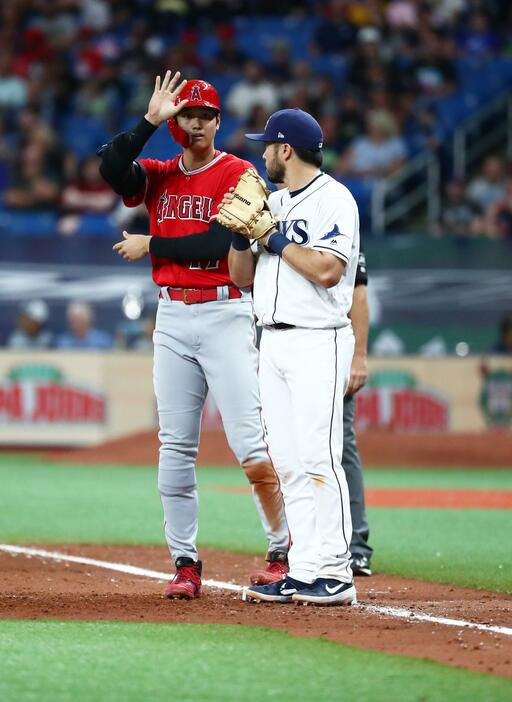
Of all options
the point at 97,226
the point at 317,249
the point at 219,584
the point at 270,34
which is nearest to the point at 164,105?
the point at 317,249

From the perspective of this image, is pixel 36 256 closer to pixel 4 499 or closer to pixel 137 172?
pixel 4 499

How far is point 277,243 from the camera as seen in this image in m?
5.73

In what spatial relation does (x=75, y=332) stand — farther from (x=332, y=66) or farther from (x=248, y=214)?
(x=248, y=214)

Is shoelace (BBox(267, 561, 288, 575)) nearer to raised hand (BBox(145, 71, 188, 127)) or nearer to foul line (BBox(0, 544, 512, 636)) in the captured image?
foul line (BBox(0, 544, 512, 636))

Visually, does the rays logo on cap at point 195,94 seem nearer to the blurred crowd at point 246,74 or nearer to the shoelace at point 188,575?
the shoelace at point 188,575

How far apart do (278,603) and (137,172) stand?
6.94 feet

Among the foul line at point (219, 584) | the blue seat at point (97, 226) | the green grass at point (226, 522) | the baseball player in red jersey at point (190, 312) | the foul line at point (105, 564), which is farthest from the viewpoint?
the blue seat at point (97, 226)

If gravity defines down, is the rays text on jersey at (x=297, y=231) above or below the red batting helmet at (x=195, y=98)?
below

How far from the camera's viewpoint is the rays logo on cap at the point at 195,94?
6.23m

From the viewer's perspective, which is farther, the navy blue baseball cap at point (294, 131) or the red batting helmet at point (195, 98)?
the red batting helmet at point (195, 98)

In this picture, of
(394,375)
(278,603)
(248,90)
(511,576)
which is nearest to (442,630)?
(278,603)

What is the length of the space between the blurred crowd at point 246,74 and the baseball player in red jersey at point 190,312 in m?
11.8

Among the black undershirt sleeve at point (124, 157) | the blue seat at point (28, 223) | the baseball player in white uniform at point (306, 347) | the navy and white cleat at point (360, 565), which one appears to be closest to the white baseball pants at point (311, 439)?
the baseball player in white uniform at point (306, 347)

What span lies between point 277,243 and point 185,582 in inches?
63.7
